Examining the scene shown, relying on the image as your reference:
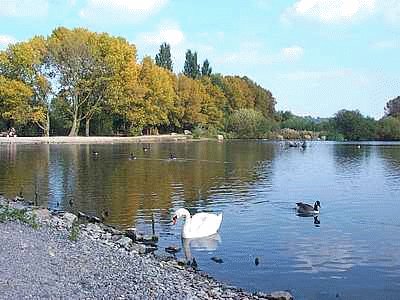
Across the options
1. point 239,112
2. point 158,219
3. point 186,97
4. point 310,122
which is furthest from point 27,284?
point 310,122

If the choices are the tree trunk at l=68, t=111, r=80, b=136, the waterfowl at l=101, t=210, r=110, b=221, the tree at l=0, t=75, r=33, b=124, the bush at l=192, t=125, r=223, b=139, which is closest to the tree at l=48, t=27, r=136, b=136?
the tree trunk at l=68, t=111, r=80, b=136

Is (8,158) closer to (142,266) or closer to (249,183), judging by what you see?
(249,183)

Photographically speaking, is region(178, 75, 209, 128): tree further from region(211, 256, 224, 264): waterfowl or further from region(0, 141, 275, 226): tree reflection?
region(211, 256, 224, 264): waterfowl

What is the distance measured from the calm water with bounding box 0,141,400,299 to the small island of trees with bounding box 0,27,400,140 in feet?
141

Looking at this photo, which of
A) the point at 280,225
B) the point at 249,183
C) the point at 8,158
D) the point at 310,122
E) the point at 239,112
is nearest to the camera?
the point at 280,225

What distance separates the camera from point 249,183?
35.2 m

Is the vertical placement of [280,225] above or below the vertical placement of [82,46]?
below

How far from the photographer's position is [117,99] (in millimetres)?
96188

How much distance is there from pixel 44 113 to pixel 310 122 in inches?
2649

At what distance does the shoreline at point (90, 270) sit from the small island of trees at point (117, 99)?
2941 inches

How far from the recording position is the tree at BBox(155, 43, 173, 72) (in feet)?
434

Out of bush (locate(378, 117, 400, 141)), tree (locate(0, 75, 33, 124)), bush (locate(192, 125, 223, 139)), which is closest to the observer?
tree (locate(0, 75, 33, 124))

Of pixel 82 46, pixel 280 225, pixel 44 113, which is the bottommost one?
pixel 280 225

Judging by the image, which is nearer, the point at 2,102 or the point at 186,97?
the point at 2,102
